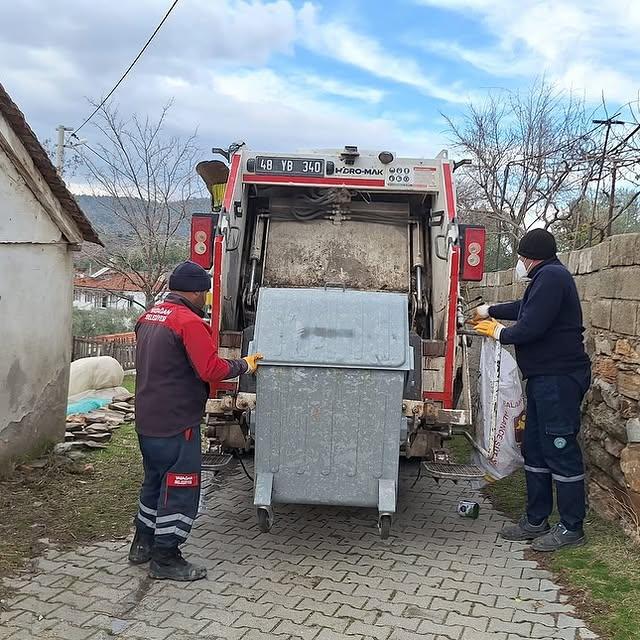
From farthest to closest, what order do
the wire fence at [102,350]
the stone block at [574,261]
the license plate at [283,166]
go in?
the wire fence at [102,350]
the stone block at [574,261]
the license plate at [283,166]

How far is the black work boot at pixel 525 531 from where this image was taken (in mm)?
4438

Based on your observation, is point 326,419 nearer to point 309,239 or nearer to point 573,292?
point 573,292

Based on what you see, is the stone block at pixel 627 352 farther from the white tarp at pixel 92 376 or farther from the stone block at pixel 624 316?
the white tarp at pixel 92 376

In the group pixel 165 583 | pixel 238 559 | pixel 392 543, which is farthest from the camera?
pixel 392 543

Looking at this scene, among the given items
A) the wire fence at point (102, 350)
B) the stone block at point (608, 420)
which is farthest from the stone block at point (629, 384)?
the wire fence at point (102, 350)

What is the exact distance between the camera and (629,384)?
171 inches

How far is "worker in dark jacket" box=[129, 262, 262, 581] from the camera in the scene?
12.1ft

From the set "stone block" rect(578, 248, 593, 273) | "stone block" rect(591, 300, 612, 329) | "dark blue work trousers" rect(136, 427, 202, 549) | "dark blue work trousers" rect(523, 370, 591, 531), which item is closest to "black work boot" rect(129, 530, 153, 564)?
"dark blue work trousers" rect(136, 427, 202, 549)

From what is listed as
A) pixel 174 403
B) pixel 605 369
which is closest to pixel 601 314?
pixel 605 369

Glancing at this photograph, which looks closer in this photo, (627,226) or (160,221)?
(627,226)

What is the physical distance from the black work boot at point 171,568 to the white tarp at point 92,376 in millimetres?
6187

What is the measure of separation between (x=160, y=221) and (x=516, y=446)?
41.0 ft

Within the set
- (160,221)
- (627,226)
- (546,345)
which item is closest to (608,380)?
(546,345)

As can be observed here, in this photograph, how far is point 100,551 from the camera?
4.16 m
